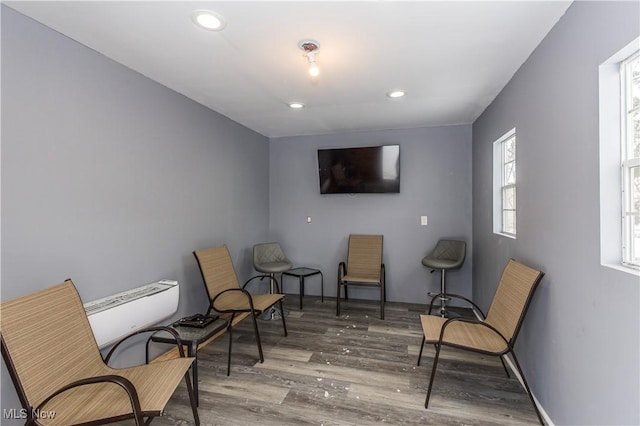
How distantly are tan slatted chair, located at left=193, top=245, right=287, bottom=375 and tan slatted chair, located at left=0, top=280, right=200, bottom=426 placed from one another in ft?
3.07

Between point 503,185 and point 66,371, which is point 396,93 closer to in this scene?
point 503,185

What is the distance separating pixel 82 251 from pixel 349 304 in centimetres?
311

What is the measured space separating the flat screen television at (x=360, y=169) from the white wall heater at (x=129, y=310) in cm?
255

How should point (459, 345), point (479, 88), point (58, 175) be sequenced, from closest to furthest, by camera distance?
point (58, 175) < point (459, 345) < point (479, 88)

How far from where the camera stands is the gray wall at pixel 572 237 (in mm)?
1266

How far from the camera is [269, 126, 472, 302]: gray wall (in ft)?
13.2

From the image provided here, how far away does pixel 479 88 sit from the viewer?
273 cm

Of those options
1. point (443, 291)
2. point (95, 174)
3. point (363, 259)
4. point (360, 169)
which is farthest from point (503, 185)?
point (95, 174)

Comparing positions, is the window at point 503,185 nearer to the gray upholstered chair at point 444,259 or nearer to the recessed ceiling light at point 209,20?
the gray upholstered chair at point 444,259

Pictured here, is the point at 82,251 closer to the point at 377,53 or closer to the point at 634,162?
the point at 377,53

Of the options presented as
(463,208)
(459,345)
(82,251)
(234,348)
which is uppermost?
(463,208)

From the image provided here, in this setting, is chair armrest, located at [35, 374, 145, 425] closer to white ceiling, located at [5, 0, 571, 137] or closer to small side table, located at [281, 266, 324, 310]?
white ceiling, located at [5, 0, 571, 137]

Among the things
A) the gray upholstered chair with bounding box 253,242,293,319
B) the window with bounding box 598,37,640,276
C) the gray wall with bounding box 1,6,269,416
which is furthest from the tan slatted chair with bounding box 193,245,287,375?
the window with bounding box 598,37,640,276

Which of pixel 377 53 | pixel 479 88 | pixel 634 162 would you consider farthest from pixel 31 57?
pixel 479 88
